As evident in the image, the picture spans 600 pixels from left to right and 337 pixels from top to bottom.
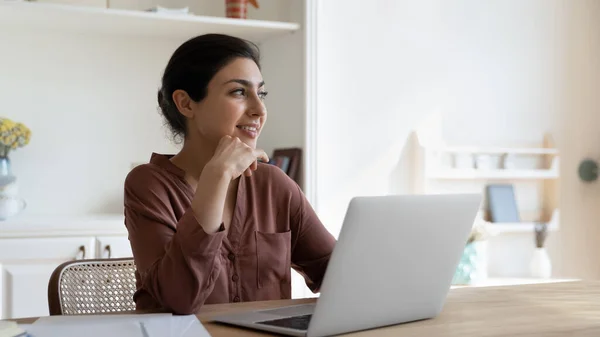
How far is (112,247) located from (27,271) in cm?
31

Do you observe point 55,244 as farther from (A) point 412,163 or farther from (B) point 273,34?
(A) point 412,163

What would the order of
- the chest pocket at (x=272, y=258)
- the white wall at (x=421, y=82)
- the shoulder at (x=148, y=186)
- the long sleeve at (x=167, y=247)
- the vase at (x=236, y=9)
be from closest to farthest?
the long sleeve at (x=167, y=247), the shoulder at (x=148, y=186), the chest pocket at (x=272, y=258), the vase at (x=236, y=9), the white wall at (x=421, y=82)

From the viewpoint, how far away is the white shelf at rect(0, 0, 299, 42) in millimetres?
2793

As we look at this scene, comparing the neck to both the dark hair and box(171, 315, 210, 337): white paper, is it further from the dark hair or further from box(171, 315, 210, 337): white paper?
box(171, 315, 210, 337): white paper

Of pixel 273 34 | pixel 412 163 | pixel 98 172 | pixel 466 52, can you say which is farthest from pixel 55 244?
pixel 466 52

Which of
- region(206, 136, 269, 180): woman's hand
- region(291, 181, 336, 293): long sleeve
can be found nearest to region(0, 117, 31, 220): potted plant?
region(291, 181, 336, 293): long sleeve

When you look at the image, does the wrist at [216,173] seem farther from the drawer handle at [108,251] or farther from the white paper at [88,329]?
the drawer handle at [108,251]

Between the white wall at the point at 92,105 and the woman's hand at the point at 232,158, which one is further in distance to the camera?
the white wall at the point at 92,105

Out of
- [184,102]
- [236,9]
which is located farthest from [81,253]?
[184,102]

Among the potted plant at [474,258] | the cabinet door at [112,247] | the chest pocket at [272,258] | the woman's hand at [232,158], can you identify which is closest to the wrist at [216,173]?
the woman's hand at [232,158]

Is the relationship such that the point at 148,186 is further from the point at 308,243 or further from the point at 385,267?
the point at 385,267

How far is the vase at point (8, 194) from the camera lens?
9.46 feet

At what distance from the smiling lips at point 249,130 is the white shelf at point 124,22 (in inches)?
54.7

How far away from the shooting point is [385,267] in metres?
1.13
